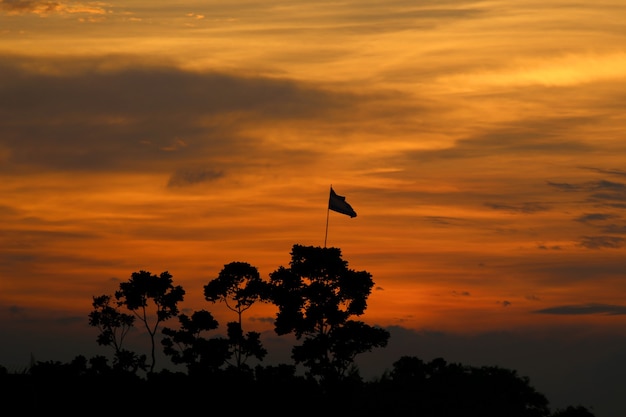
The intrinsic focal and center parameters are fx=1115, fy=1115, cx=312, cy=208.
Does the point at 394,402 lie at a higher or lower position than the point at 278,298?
lower

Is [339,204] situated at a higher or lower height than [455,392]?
higher

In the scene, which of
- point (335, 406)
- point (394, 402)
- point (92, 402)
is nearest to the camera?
point (92, 402)

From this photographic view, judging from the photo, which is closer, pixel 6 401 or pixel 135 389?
pixel 6 401

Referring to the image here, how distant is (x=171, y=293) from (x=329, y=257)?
21539mm

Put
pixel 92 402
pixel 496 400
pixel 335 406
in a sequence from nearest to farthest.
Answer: pixel 92 402, pixel 335 406, pixel 496 400

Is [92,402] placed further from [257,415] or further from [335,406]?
[335,406]

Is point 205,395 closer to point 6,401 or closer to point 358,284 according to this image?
point 6,401

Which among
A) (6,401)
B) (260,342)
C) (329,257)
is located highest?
(329,257)

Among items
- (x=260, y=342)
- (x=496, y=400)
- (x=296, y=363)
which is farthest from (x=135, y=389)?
(x=496, y=400)

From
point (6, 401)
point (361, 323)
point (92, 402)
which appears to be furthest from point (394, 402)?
point (6, 401)

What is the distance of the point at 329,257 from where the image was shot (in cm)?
11738

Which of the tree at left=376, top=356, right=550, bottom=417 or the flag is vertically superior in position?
the flag

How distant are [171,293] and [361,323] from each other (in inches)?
949

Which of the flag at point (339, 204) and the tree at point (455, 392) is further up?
the flag at point (339, 204)
